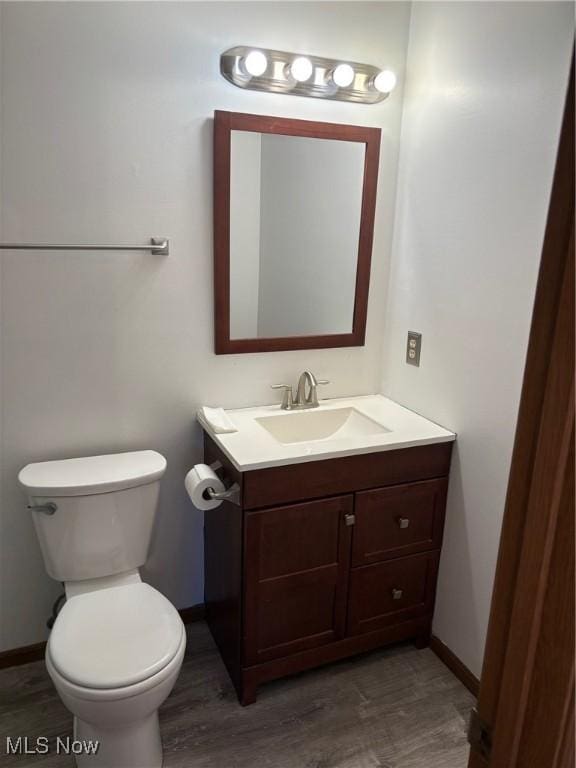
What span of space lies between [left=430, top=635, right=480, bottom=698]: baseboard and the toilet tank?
47.3 inches

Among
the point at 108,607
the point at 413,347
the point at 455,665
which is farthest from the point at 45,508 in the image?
the point at 455,665

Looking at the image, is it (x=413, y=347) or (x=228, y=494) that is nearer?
(x=228, y=494)

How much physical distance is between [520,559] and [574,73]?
21.6 inches

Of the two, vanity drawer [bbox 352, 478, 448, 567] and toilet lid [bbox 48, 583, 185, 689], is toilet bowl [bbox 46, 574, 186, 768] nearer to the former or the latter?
toilet lid [bbox 48, 583, 185, 689]

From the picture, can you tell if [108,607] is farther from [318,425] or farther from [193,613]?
[318,425]

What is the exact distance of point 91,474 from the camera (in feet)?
6.12

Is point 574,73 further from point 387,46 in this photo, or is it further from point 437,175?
point 387,46

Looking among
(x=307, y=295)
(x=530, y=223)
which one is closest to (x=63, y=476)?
(x=307, y=295)

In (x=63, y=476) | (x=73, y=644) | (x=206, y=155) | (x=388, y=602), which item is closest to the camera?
(x=73, y=644)

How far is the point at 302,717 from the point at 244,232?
5.68 feet

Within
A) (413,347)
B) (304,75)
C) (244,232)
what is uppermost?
(304,75)

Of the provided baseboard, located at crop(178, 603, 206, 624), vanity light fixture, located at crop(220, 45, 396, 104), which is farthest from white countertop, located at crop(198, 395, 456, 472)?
vanity light fixture, located at crop(220, 45, 396, 104)

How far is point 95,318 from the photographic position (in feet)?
6.36

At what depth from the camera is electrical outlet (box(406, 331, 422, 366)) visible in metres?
2.20
